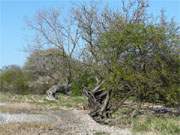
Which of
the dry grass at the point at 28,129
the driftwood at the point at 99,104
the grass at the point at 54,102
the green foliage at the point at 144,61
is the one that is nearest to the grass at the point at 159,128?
the dry grass at the point at 28,129

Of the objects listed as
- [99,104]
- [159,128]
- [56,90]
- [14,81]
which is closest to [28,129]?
[159,128]

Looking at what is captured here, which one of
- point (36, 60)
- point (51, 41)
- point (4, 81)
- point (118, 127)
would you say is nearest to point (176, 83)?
point (118, 127)

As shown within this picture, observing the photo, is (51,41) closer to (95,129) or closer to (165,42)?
(165,42)

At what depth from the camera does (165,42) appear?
19.3 m

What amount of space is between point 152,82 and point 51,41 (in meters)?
24.8

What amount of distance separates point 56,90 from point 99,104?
1467cm

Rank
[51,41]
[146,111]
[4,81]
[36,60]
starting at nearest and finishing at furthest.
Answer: [146,111] → [51,41] → [36,60] → [4,81]

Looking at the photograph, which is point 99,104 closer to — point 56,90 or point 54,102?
point 54,102

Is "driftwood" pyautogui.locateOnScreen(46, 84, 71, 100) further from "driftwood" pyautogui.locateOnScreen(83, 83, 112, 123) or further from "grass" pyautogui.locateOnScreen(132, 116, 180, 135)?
"grass" pyautogui.locateOnScreen(132, 116, 180, 135)

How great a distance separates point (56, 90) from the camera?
35250 millimetres

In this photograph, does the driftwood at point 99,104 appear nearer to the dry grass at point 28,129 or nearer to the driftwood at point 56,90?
the dry grass at point 28,129

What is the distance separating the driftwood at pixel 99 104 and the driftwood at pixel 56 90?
1042 cm

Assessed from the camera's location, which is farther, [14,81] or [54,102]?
[14,81]

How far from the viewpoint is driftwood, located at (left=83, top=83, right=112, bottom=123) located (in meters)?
19.5
